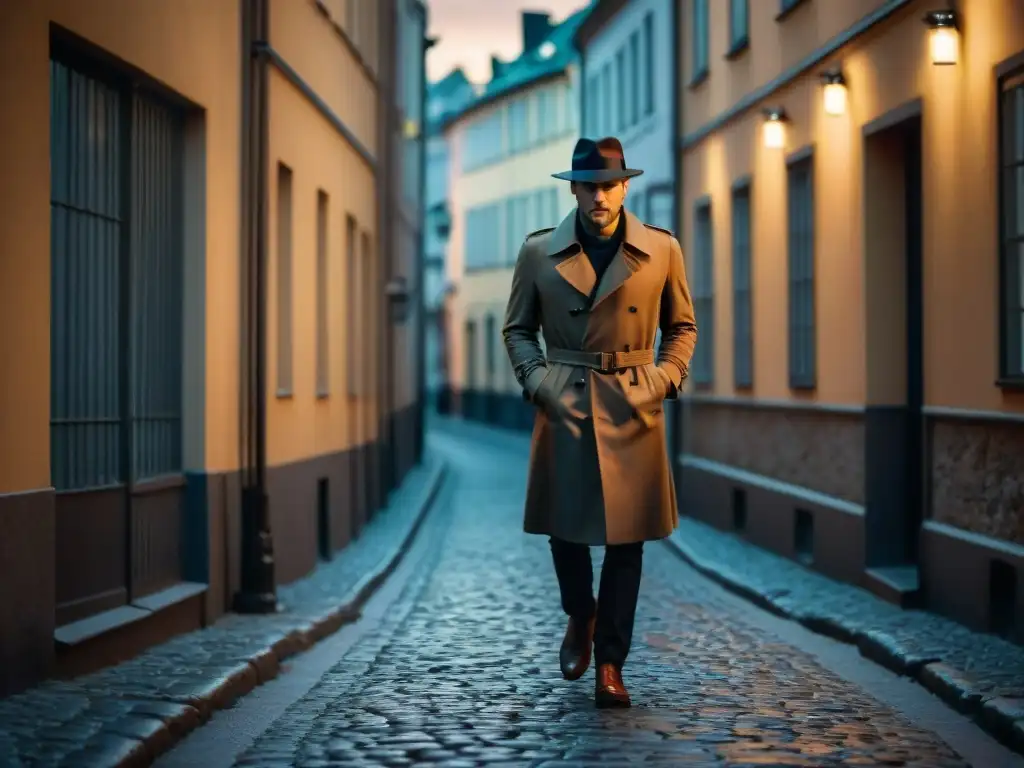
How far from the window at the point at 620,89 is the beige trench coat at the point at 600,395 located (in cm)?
1989

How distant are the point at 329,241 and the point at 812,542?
5.22m

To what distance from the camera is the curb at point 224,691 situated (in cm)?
702

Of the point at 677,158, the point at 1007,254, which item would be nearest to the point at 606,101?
the point at 677,158

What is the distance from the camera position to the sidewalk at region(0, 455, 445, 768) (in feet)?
22.7

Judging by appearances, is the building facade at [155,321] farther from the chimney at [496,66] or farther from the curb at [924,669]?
the chimney at [496,66]

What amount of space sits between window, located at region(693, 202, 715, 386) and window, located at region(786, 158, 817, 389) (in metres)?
3.83

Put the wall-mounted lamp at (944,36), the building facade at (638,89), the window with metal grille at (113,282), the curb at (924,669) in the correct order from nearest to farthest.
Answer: the curb at (924,669) → the window with metal grille at (113,282) → the wall-mounted lamp at (944,36) → the building facade at (638,89)

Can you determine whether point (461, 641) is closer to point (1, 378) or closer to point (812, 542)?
point (1, 378)

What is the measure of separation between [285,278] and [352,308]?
4.69 metres

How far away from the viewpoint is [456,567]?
16016 mm

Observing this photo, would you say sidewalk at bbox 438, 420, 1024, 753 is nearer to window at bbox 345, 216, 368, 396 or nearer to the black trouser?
the black trouser

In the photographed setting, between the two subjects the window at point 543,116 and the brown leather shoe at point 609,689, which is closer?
the brown leather shoe at point 609,689

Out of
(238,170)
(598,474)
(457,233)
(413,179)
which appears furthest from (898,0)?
(457,233)

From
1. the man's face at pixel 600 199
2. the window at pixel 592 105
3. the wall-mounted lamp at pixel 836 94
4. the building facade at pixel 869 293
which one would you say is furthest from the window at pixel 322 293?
the window at pixel 592 105
